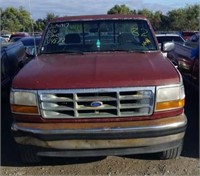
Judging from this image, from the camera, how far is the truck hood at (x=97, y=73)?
414 centimetres

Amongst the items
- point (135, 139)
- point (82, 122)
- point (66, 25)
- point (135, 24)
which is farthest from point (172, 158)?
point (66, 25)

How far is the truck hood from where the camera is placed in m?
4.14

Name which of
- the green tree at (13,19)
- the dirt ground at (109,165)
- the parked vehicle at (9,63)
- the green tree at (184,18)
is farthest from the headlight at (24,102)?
the green tree at (13,19)

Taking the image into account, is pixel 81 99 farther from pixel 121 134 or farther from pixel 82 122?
pixel 121 134

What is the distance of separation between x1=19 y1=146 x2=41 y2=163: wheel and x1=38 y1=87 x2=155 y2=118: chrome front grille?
46 centimetres

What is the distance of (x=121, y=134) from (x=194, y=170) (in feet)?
3.47

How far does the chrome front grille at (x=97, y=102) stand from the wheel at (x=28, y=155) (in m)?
0.46

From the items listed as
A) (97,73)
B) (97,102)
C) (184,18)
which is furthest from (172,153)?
(184,18)

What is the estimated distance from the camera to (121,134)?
410 cm

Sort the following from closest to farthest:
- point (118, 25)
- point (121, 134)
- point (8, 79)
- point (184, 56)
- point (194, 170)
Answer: point (121, 134)
point (194, 170)
point (118, 25)
point (8, 79)
point (184, 56)

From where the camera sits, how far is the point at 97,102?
414 cm

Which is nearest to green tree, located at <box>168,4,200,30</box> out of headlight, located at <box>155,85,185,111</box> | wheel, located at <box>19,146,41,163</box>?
headlight, located at <box>155,85,185,111</box>

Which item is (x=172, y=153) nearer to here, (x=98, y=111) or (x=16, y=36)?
(x=98, y=111)

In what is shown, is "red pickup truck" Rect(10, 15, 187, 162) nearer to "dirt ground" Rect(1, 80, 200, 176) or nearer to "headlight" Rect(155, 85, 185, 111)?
"headlight" Rect(155, 85, 185, 111)
